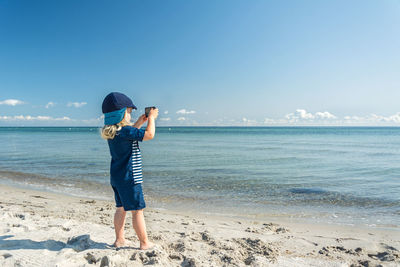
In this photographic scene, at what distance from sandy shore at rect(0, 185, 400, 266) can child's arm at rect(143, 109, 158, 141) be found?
1.43 metres

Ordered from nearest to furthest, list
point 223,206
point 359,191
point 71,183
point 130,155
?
1. point 130,155
2. point 223,206
3. point 359,191
4. point 71,183

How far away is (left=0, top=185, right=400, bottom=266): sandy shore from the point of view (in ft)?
11.0

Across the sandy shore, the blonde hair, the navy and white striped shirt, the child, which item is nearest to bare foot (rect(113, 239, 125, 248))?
the sandy shore

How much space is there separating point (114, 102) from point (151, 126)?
0.54 m

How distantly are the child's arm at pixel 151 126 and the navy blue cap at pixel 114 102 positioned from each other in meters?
0.33

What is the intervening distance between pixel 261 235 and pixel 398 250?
6.46ft

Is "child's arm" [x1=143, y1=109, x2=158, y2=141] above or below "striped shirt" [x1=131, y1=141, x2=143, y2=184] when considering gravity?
above

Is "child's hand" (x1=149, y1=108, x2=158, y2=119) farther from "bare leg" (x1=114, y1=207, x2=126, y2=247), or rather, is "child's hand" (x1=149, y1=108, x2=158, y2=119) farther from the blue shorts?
"bare leg" (x1=114, y1=207, x2=126, y2=247)

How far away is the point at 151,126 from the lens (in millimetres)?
3348

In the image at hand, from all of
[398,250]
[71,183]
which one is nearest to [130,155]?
[398,250]

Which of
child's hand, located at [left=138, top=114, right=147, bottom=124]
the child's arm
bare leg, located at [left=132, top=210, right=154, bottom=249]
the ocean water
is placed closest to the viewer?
the child's arm

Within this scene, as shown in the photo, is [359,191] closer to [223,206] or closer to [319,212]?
[319,212]

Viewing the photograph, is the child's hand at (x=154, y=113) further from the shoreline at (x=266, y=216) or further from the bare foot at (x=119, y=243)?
the shoreline at (x=266, y=216)

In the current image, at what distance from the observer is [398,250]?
4.15m
